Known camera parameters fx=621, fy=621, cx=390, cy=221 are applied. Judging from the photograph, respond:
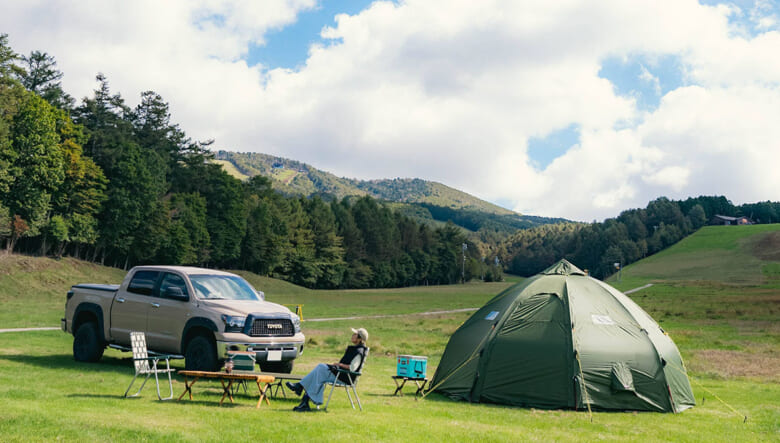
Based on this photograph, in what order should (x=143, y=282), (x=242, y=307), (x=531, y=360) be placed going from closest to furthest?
1. (x=531, y=360)
2. (x=242, y=307)
3. (x=143, y=282)

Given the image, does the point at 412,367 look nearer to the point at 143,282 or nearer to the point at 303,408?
the point at 303,408

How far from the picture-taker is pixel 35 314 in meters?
36.3

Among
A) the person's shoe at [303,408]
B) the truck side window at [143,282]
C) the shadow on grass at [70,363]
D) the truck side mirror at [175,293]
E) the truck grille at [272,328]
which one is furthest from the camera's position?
the truck side window at [143,282]

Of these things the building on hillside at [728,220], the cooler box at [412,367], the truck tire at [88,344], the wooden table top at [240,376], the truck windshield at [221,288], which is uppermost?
the building on hillside at [728,220]

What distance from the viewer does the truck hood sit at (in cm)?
1473

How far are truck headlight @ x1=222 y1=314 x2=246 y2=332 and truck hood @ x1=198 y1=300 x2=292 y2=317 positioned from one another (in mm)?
135

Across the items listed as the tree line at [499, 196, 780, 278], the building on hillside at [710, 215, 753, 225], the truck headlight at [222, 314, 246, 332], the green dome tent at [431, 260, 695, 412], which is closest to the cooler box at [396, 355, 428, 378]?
the green dome tent at [431, 260, 695, 412]

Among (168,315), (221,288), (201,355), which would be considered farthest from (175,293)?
(201,355)

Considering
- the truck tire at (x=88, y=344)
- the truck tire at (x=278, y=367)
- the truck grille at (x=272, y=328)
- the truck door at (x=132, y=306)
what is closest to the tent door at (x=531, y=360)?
the truck grille at (x=272, y=328)

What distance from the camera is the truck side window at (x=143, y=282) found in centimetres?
1634

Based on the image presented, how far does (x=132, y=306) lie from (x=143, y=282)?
2.23 feet

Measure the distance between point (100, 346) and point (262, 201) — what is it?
290 ft

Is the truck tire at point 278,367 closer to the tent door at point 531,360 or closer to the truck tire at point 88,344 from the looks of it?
the tent door at point 531,360

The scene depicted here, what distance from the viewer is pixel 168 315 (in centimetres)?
1547
